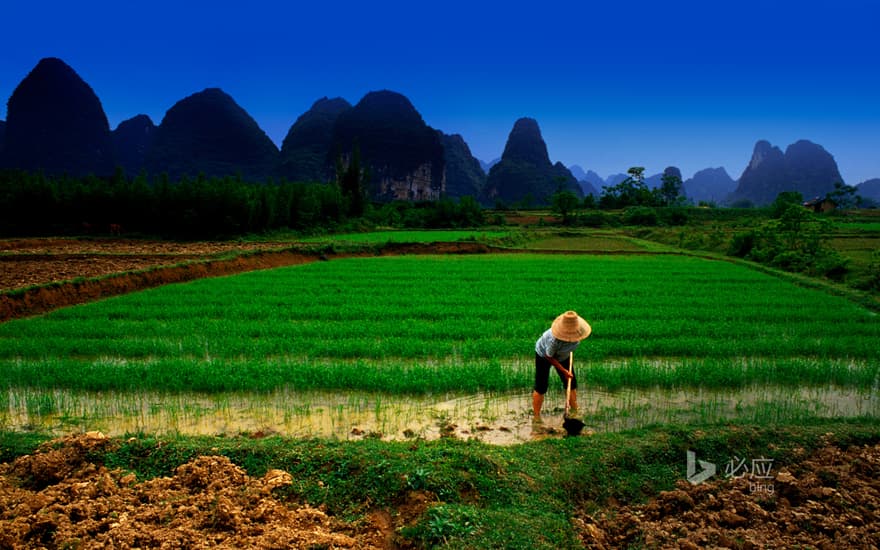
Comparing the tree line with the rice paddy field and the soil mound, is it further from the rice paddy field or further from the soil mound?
the soil mound

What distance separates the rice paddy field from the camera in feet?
16.9

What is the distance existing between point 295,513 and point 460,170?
4941 inches

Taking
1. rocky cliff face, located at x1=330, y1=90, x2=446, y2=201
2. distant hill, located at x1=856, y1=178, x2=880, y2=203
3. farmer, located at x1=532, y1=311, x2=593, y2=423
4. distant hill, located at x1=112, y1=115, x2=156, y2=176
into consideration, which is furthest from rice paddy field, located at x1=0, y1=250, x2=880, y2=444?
distant hill, located at x1=856, y1=178, x2=880, y2=203

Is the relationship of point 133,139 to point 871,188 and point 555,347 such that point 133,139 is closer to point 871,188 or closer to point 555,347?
point 555,347

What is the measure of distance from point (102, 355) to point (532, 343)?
6.68 metres

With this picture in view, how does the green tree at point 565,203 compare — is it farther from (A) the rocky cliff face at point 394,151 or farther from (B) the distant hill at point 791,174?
(B) the distant hill at point 791,174

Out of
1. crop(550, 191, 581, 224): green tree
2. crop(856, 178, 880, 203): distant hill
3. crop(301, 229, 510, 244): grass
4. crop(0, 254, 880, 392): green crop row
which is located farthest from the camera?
crop(856, 178, 880, 203): distant hill

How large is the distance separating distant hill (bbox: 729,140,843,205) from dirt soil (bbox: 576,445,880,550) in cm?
13488

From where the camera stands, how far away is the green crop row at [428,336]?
6.07 meters

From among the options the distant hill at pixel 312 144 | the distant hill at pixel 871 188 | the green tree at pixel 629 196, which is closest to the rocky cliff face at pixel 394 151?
the distant hill at pixel 312 144

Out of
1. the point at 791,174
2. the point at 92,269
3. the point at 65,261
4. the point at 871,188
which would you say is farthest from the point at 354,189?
the point at 871,188

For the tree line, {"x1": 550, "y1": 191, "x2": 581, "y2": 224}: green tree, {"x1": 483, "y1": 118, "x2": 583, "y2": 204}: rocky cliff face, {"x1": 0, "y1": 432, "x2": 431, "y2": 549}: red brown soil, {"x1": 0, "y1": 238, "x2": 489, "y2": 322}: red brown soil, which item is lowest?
{"x1": 0, "y1": 432, "x2": 431, "y2": 549}: red brown soil

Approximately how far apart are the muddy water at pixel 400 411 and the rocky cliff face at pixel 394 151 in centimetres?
8612

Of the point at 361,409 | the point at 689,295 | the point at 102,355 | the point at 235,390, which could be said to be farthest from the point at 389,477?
the point at 689,295
